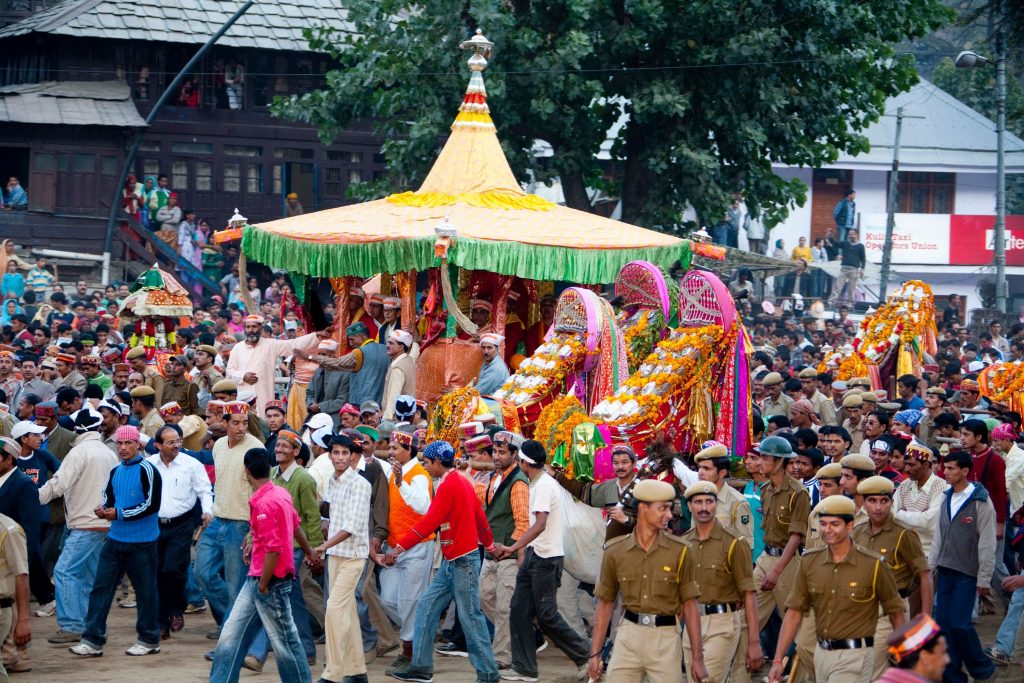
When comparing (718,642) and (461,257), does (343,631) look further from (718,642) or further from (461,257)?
(461,257)

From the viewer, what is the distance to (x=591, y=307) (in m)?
14.0

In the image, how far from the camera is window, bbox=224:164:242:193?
32.6 m

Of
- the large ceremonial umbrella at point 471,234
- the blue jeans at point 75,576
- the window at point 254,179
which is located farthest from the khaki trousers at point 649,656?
the window at point 254,179

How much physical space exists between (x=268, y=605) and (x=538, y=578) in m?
1.97

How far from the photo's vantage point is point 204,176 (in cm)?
3234

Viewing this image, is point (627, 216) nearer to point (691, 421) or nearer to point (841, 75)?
point (841, 75)

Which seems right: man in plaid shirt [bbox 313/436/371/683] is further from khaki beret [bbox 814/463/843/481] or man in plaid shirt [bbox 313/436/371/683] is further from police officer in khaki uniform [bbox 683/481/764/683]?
khaki beret [bbox 814/463/843/481]

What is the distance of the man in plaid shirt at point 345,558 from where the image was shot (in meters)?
10.1

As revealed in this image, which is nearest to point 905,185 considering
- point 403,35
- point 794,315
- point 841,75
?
point 794,315

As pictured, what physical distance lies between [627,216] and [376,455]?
523 inches

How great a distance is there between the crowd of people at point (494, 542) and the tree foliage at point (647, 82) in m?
10.1

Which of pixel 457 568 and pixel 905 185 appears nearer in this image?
pixel 457 568

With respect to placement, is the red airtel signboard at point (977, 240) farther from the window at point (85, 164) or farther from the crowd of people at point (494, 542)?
the crowd of people at point (494, 542)

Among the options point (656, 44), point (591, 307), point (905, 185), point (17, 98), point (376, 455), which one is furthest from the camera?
point (905, 185)
